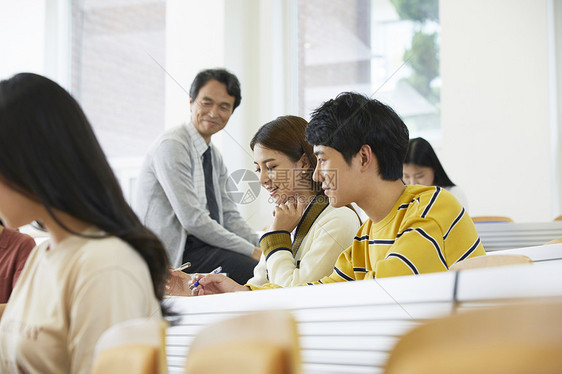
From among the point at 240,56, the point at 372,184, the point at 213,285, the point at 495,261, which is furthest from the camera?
the point at 240,56

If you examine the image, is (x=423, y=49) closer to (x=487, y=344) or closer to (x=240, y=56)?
(x=240, y=56)

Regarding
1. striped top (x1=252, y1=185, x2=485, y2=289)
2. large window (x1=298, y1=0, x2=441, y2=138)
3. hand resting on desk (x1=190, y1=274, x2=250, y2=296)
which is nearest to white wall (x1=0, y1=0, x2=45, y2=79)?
large window (x1=298, y1=0, x2=441, y2=138)

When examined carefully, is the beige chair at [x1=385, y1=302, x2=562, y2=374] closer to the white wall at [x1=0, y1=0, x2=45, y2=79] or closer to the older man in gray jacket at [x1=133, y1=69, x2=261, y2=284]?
the older man in gray jacket at [x1=133, y1=69, x2=261, y2=284]

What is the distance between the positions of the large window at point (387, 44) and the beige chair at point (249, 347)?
249cm

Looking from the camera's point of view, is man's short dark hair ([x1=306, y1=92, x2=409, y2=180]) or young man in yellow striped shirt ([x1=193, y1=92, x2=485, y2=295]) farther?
man's short dark hair ([x1=306, y1=92, x2=409, y2=180])

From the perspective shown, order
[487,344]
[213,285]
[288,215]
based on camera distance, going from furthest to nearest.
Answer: [288,215]
[213,285]
[487,344]

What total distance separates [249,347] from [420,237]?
716 mm

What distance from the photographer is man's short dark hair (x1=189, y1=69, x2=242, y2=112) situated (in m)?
2.16

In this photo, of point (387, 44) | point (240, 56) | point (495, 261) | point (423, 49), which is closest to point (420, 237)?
point (495, 261)

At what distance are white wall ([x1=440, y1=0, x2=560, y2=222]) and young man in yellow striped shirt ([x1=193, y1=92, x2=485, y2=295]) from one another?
270 centimetres

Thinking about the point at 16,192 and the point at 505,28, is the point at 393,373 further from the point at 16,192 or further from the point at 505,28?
the point at 505,28

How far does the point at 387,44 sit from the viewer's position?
3830 mm

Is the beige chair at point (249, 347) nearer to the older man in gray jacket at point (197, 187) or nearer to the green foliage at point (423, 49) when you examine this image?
the older man in gray jacket at point (197, 187)

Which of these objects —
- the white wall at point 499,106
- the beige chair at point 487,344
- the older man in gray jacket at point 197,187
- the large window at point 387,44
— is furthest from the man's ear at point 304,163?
the white wall at point 499,106
